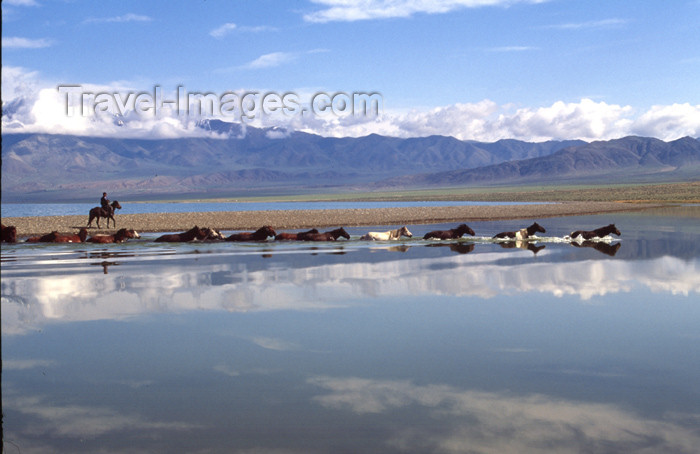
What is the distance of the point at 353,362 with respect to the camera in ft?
29.1

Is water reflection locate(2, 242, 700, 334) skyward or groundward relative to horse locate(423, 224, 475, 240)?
groundward

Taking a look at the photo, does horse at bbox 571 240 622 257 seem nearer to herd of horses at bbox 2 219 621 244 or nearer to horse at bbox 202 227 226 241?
herd of horses at bbox 2 219 621 244

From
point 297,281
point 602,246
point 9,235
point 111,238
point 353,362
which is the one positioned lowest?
point 353,362

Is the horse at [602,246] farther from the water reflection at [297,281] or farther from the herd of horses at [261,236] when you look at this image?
the water reflection at [297,281]

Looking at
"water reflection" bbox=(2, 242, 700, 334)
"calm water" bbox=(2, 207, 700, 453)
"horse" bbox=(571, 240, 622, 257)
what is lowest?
"calm water" bbox=(2, 207, 700, 453)

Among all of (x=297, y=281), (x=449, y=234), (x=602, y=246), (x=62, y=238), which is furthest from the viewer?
(x=449, y=234)

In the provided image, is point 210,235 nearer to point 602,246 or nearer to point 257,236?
point 257,236

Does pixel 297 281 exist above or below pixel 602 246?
below

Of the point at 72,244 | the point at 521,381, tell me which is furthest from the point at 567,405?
the point at 72,244

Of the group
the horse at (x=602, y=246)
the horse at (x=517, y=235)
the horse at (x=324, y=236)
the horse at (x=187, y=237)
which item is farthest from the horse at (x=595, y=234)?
the horse at (x=187, y=237)

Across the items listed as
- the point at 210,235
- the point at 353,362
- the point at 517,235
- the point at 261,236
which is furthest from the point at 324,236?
the point at 353,362

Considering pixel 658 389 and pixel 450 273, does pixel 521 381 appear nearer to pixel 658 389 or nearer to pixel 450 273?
pixel 658 389

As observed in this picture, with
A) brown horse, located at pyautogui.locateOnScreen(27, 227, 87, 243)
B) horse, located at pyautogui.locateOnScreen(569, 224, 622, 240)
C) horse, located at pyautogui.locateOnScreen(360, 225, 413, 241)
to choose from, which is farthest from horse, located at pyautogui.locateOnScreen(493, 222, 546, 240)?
brown horse, located at pyautogui.locateOnScreen(27, 227, 87, 243)

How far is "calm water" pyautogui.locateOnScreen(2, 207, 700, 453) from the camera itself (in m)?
6.55
